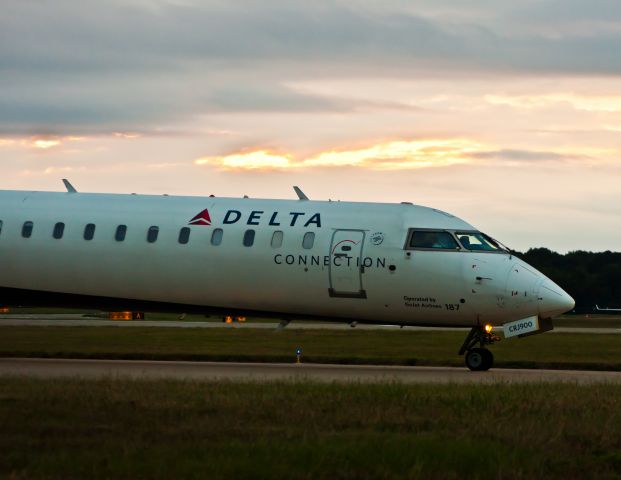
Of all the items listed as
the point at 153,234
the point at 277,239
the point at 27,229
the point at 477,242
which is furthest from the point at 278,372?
the point at 27,229

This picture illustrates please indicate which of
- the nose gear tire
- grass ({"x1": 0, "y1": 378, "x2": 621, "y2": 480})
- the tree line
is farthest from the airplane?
the tree line

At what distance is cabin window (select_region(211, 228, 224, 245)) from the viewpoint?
31484 mm

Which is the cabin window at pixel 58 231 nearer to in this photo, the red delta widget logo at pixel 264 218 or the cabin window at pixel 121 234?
the cabin window at pixel 121 234

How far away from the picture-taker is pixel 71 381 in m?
22.3

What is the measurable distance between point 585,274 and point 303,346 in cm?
10785

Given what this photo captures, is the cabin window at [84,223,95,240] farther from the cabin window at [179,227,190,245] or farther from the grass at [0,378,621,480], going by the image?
the grass at [0,378,621,480]

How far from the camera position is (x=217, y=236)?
104 ft

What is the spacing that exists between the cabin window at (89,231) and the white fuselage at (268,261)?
102 millimetres

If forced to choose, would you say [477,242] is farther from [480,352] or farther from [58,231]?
[58,231]

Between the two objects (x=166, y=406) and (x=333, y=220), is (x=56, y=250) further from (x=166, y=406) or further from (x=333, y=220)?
(x=166, y=406)

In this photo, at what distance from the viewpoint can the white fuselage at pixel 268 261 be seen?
2911 centimetres

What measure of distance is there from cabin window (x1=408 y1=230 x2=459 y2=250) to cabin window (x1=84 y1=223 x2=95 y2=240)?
8.43m

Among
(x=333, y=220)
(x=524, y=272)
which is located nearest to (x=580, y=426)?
(x=524, y=272)

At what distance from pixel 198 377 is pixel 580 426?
1031 centimetres
